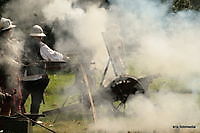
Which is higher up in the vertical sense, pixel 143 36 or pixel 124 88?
pixel 143 36

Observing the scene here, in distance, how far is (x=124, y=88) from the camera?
9.45 metres

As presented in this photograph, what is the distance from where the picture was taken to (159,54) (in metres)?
10.5

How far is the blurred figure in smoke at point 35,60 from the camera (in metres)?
9.07

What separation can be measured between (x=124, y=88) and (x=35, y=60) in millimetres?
1752

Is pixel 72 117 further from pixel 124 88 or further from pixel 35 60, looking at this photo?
pixel 35 60

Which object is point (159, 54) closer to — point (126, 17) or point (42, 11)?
point (126, 17)

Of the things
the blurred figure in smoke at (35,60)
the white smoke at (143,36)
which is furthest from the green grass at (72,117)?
the blurred figure in smoke at (35,60)

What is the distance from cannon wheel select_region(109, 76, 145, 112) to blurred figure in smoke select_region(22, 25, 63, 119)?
3.81 ft

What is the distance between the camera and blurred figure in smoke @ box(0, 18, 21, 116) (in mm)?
7992

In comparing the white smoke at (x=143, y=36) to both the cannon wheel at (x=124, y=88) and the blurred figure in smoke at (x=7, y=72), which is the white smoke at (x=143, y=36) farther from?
the blurred figure in smoke at (x=7, y=72)

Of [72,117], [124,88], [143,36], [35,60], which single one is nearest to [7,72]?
[35,60]

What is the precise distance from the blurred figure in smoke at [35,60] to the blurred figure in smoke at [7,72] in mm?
814

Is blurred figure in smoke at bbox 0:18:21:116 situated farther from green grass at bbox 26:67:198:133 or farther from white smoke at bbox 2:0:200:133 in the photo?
white smoke at bbox 2:0:200:133

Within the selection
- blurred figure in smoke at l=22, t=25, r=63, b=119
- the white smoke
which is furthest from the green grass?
blurred figure in smoke at l=22, t=25, r=63, b=119
